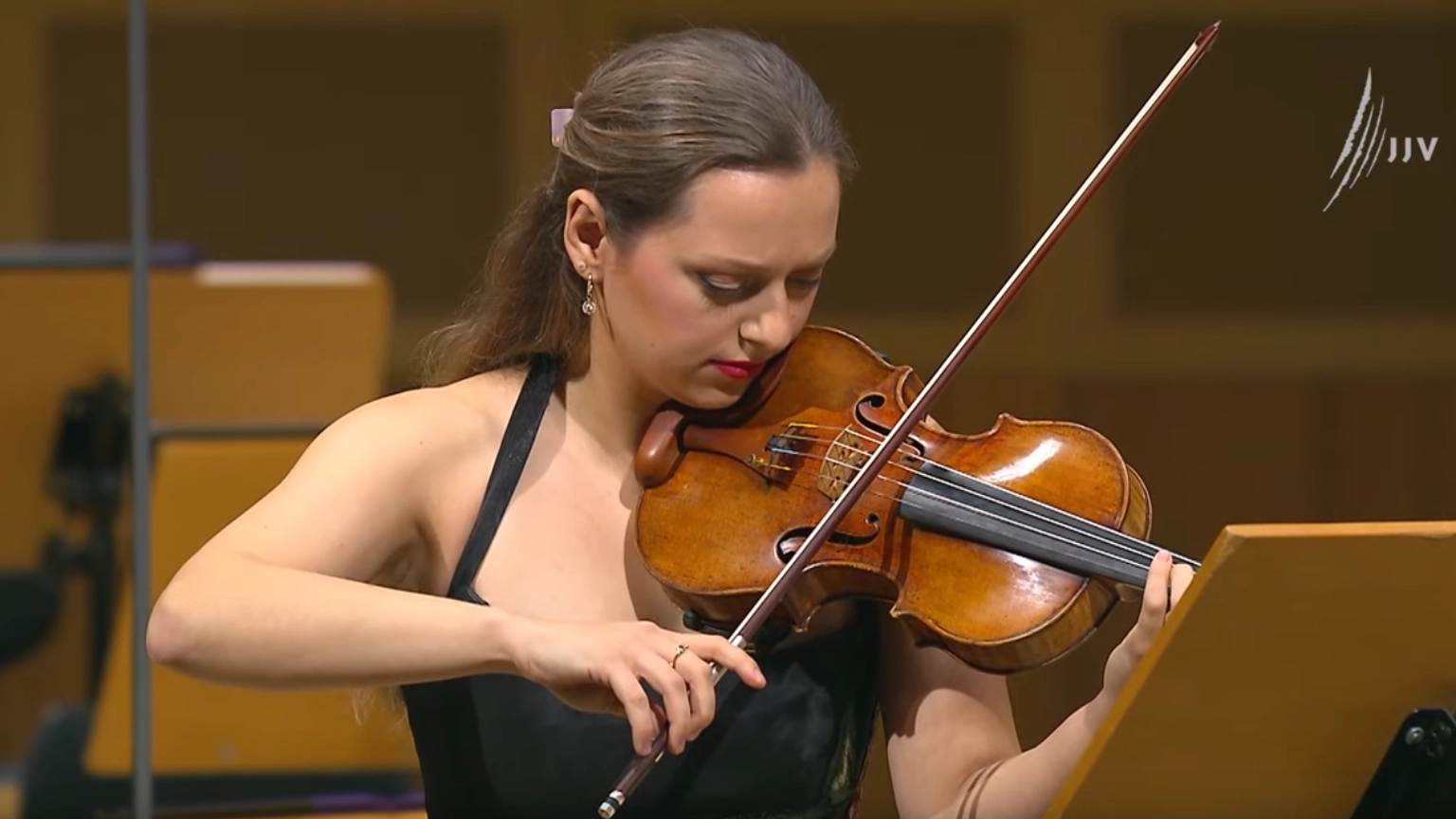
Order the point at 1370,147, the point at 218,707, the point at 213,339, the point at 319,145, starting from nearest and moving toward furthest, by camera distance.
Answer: the point at 1370,147 < the point at 218,707 < the point at 213,339 < the point at 319,145

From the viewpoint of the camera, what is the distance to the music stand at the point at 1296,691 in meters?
1.05

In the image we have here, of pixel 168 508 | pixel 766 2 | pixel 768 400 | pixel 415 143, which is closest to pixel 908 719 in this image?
pixel 768 400

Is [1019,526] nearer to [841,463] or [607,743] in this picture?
[841,463]

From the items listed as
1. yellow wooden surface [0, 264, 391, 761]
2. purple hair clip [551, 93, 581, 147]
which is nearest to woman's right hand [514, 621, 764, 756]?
purple hair clip [551, 93, 581, 147]

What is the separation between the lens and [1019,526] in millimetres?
1309

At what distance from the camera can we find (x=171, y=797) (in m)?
2.46

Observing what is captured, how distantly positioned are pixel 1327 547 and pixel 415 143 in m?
2.68

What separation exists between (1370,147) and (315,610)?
35.4 inches

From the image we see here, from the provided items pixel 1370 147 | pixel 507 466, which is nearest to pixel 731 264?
pixel 507 466

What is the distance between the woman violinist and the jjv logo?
0.49 meters

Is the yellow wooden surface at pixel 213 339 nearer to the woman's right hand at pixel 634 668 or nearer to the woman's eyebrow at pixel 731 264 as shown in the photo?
the woman's eyebrow at pixel 731 264

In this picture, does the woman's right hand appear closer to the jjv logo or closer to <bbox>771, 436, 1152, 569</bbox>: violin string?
<bbox>771, 436, 1152, 569</bbox>: violin string

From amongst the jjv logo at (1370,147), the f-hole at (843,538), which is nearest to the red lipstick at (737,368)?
the f-hole at (843,538)

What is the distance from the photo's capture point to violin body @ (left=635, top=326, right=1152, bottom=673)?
1.29m
